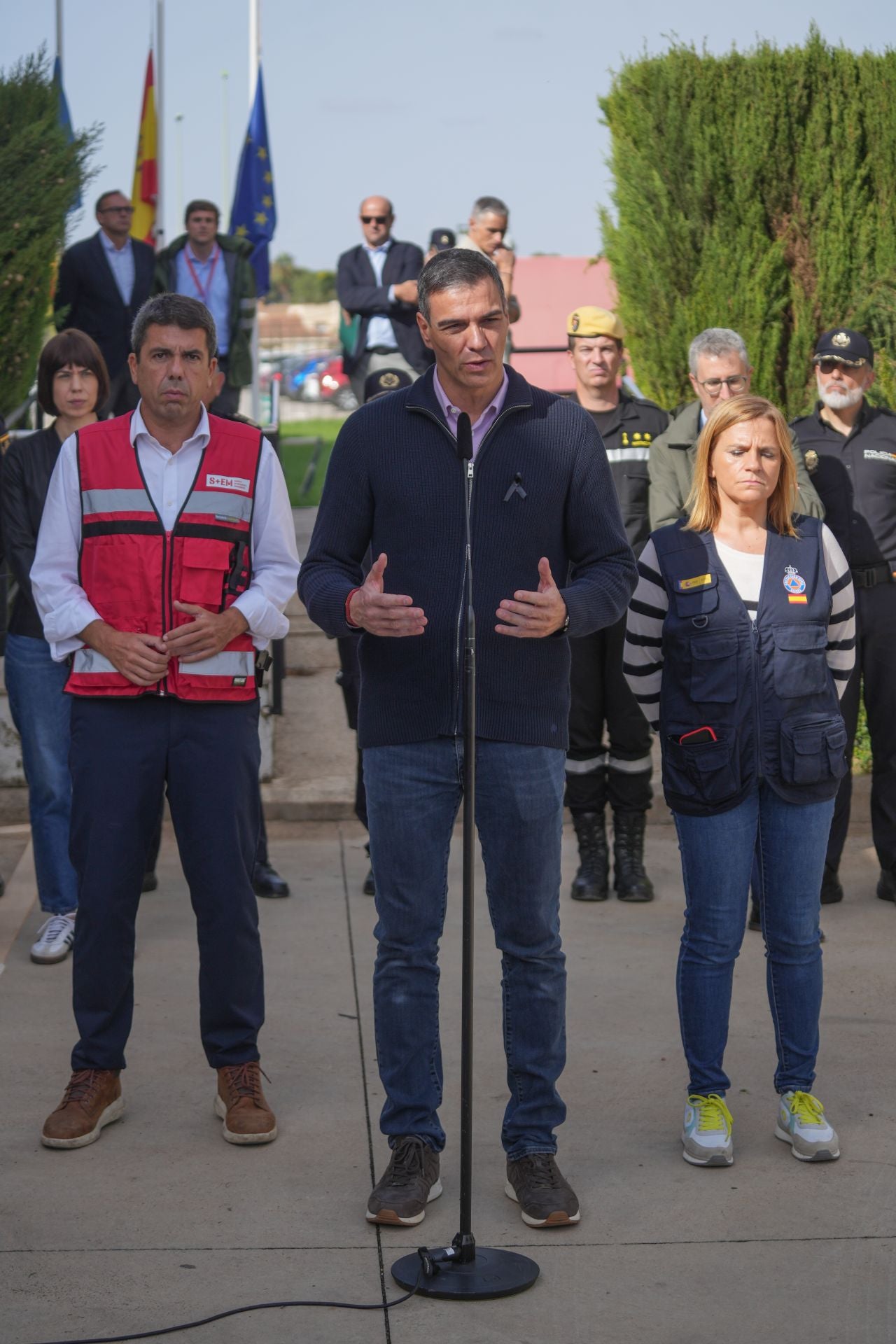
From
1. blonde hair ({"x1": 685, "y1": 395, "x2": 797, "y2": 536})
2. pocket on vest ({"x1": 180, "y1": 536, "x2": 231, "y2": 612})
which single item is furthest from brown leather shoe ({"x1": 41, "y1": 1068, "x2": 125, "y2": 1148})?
blonde hair ({"x1": 685, "y1": 395, "x2": 797, "y2": 536})

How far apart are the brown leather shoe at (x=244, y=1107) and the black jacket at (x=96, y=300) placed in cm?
654

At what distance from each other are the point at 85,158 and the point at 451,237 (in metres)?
2.23

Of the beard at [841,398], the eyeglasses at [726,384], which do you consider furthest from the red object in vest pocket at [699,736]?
the beard at [841,398]

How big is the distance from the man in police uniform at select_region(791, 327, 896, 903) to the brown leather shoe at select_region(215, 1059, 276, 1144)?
2845mm

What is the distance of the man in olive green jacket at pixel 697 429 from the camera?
6.17 m

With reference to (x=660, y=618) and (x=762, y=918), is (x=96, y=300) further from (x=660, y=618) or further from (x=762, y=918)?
(x=762, y=918)

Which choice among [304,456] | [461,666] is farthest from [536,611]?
[304,456]

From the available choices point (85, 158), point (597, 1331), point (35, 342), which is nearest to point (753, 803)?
point (597, 1331)

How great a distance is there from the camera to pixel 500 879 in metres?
3.90

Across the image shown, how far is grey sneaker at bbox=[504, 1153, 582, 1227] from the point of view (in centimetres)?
385

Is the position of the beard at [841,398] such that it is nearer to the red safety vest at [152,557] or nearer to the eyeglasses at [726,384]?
the eyeglasses at [726,384]

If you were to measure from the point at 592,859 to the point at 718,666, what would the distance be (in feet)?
8.49

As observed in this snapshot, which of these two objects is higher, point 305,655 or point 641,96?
point 641,96

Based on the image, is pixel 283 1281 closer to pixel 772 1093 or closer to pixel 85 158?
pixel 772 1093
